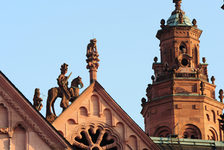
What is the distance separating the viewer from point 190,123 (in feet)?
325

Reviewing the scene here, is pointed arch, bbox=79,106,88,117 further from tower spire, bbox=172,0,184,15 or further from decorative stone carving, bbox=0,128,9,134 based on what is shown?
tower spire, bbox=172,0,184,15

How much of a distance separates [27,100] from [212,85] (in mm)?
32095

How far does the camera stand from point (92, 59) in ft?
243

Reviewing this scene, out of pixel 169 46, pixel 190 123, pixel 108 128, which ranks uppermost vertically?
pixel 169 46

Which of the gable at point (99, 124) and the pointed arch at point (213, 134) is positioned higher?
the pointed arch at point (213, 134)

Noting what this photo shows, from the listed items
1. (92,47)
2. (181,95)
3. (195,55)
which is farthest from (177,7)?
(92,47)

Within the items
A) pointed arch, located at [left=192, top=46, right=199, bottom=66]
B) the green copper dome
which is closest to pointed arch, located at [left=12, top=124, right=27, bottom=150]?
pointed arch, located at [left=192, top=46, right=199, bottom=66]

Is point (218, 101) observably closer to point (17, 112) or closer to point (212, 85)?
point (212, 85)

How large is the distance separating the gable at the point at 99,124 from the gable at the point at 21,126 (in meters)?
1.53

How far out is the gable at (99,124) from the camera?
71.5 meters

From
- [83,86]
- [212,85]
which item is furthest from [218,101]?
[83,86]

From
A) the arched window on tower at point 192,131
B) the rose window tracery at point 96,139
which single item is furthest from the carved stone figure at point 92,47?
the arched window on tower at point 192,131

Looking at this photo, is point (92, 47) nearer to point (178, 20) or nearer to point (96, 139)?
point (96, 139)

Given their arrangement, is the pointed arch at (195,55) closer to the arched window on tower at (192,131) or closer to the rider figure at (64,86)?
the arched window on tower at (192,131)
